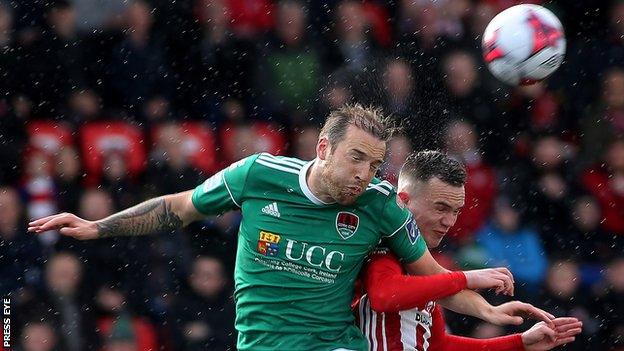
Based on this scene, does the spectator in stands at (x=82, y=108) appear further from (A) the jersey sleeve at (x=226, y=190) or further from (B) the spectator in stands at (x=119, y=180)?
(A) the jersey sleeve at (x=226, y=190)

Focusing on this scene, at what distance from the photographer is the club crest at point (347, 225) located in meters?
5.21

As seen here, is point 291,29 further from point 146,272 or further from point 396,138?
point 146,272

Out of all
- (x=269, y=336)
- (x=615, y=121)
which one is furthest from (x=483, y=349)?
(x=615, y=121)

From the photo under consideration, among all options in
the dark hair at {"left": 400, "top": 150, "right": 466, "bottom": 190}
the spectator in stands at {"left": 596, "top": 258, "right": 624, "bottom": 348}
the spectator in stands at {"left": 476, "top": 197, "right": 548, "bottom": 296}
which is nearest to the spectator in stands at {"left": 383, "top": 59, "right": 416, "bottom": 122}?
the spectator in stands at {"left": 476, "top": 197, "right": 548, "bottom": 296}

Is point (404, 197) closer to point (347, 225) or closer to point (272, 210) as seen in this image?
point (347, 225)

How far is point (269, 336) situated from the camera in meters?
5.23

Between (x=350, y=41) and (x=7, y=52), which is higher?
(x=7, y=52)

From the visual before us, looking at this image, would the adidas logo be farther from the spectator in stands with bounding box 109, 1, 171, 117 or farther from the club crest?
the spectator in stands with bounding box 109, 1, 171, 117

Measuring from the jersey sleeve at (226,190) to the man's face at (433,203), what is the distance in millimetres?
724

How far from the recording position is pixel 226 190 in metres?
5.41

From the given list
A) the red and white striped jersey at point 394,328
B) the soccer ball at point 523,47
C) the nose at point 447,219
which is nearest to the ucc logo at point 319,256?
the red and white striped jersey at point 394,328

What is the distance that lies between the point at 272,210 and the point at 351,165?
0.45 metres

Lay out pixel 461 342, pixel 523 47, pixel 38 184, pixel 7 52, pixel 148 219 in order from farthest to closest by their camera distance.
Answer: pixel 7 52
pixel 38 184
pixel 523 47
pixel 461 342
pixel 148 219

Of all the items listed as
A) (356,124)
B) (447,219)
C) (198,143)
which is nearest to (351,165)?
(356,124)
